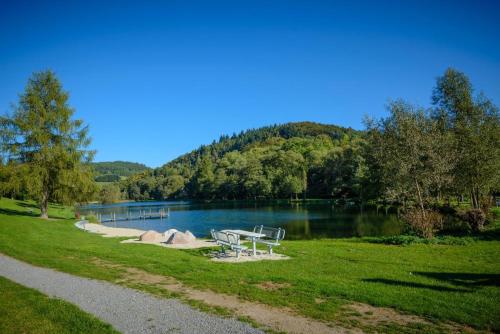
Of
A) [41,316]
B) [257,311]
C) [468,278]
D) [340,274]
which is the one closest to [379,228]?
[468,278]

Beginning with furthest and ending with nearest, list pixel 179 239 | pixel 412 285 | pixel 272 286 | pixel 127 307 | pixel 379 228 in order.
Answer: pixel 379 228 < pixel 179 239 < pixel 412 285 < pixel 272 286 < pixel 127 307

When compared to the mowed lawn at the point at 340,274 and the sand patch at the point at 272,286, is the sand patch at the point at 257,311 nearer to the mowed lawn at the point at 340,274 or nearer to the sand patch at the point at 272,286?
the mowed lawn at the point at 340,274

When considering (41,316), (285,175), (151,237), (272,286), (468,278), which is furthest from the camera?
(285,175)

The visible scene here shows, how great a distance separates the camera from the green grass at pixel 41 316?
21.1 feet

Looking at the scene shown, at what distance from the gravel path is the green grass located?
0.29m

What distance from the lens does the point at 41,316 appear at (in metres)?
7.08

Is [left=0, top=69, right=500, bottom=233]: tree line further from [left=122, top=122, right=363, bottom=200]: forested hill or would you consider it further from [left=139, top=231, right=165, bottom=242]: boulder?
[left=122, top=122, right=363, bottom=200]: forested hill

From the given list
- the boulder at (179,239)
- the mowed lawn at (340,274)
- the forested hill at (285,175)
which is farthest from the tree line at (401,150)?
the forested hill at (285,175)

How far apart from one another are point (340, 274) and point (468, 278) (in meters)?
3.72

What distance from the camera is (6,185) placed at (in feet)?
110

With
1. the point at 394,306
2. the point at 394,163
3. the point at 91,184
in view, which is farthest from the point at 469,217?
the point at 91,184

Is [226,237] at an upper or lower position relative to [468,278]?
upper

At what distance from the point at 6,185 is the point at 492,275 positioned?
38.2 metres

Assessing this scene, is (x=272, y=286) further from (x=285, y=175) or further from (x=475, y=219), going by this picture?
(x=285, y=175)
